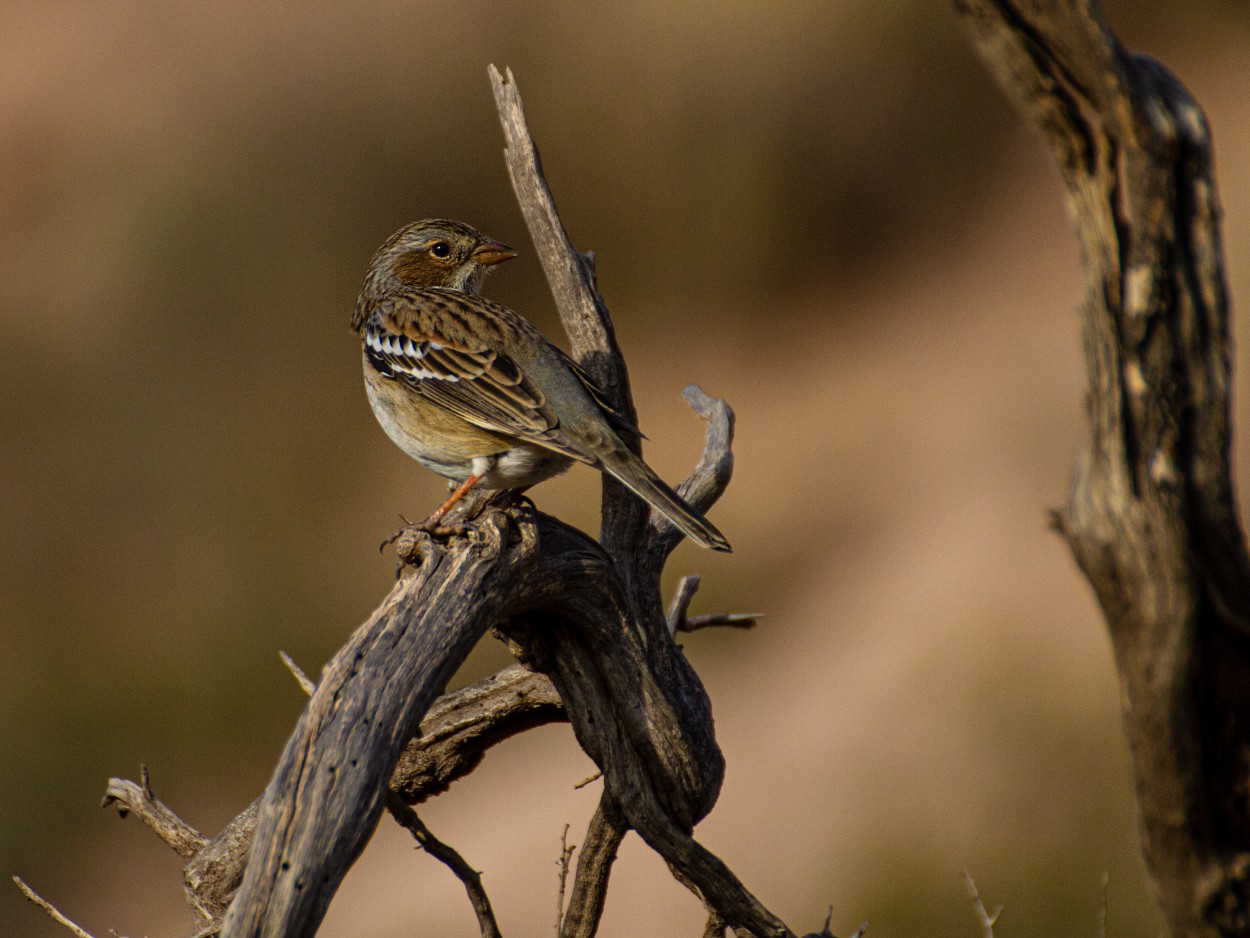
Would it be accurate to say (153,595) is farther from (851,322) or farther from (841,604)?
(851,322)

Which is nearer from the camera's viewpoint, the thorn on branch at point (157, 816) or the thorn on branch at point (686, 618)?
the thorn on branch at point (157, 816)

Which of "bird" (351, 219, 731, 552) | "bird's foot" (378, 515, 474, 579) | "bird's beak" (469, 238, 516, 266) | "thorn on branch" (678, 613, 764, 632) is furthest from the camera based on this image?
"bird's beak" (469, 238, 516, 266)

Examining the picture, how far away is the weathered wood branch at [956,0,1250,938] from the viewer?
2586mm

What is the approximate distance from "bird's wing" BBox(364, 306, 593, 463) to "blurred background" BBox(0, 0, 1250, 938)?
275 inches

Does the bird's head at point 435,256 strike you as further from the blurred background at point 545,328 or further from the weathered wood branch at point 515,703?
the blurred background at point 545,328

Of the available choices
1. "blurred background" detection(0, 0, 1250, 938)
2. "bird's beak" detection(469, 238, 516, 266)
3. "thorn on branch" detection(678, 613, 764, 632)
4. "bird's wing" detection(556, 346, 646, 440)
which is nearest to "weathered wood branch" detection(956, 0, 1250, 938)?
"bird's wing" detection(556, 346, 646, 440)

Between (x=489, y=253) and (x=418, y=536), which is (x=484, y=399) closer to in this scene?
(x=418, y=536)

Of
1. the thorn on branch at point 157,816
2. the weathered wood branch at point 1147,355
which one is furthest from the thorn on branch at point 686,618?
the weathered wood branch at point 1147,355

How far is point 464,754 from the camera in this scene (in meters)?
4.82

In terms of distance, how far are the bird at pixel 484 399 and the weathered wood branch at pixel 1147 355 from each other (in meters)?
1.54

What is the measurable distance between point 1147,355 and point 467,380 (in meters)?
2.86

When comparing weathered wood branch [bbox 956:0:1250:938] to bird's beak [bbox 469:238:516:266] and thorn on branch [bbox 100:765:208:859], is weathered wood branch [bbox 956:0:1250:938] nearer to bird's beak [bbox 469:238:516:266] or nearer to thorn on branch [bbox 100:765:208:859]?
bird's beak [bbox 469:238:516:266]

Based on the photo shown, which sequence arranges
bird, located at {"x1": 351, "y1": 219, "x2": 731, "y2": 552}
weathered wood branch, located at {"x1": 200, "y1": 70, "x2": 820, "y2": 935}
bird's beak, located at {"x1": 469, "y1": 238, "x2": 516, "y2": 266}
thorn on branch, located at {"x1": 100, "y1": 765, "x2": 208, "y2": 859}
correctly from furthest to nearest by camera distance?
bird's beak, located at {"x1": 469, "y1": 238, "x2": 516, "y2": 266} → thorn on branch, located at {"x1": 100, "y1": 765, "x2": 208, "y2": 859} → bird, located at {"x1": 351, "y1": 219, "x2": 731, "y2": 552} → weathered wood branch, located at {"x1": 200, "y1": 70, "x2": 820, "y2": 935}

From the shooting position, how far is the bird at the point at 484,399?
452cm
